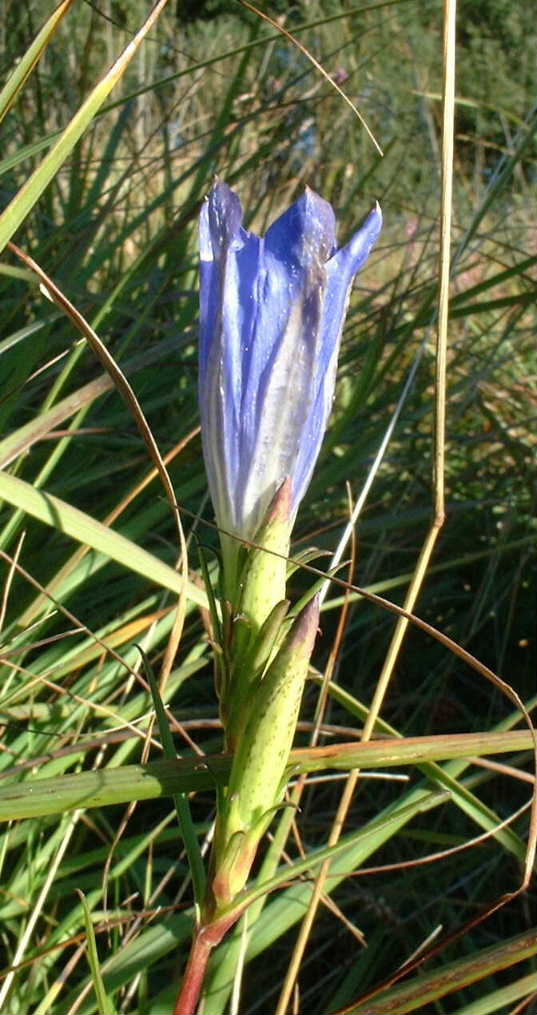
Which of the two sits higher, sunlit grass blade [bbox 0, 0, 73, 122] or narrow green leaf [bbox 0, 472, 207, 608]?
sunlit grass blade [bbox 0, 0, 73, 122]

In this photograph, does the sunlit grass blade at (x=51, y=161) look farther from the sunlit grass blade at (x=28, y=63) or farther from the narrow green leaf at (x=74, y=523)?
the narrow green leaf at (x=74, y=523)

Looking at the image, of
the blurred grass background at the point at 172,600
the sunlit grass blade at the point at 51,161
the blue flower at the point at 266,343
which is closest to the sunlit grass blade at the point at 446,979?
the blurred grass background at the point at 172,600

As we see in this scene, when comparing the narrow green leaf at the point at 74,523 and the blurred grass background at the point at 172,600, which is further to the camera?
the blurred grass background at the point at 172,600

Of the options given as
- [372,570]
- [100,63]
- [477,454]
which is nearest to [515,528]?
[372,570]

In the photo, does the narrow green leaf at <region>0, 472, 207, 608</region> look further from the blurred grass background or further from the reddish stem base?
the reddish stem base

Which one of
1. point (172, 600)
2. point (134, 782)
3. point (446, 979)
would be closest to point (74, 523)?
point (134, 782)

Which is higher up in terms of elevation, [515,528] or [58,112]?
[58,112]

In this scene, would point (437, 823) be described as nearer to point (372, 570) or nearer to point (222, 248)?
point (372, 570)

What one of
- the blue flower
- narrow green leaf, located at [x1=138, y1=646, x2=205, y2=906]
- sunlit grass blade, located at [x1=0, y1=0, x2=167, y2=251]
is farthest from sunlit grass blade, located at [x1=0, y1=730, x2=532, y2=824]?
sunlit grass blade, located at [x1=0, y1=0, x2=167, y2=251]

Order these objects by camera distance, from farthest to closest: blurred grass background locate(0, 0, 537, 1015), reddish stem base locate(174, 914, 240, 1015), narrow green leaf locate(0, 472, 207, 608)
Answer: blurred grass background locate(0, 0, 537, 1015)
narrow green leaf locate(0, 472, 207, 608)
reddish stem base locate(174, 914, 240, 1015)
